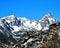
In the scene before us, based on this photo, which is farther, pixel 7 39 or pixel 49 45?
pixel 7 39

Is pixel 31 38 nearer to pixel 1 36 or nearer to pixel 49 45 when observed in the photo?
pixel 49 45

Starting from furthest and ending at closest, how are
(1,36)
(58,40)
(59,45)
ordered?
(1,36) → (58,40) → (59,45)

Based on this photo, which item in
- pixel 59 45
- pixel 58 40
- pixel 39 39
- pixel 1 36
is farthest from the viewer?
pixel 1 36

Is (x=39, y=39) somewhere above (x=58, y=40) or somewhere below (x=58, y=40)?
above

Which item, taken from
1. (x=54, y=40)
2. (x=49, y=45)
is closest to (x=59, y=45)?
(x=49, y=45)

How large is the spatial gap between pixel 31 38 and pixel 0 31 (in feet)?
402

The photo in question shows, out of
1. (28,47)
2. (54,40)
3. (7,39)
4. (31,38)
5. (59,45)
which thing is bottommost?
(59,45)

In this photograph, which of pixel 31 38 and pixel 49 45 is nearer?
pixel 49 45

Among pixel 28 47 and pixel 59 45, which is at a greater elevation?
pixel 28 47

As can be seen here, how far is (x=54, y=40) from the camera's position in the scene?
48250 mm

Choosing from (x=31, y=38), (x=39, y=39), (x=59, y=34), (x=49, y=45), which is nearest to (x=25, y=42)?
(x=31, y=38)

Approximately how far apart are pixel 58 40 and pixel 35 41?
1644 cm

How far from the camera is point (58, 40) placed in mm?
47219

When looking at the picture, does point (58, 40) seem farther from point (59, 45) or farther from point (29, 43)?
point (29, 43)
